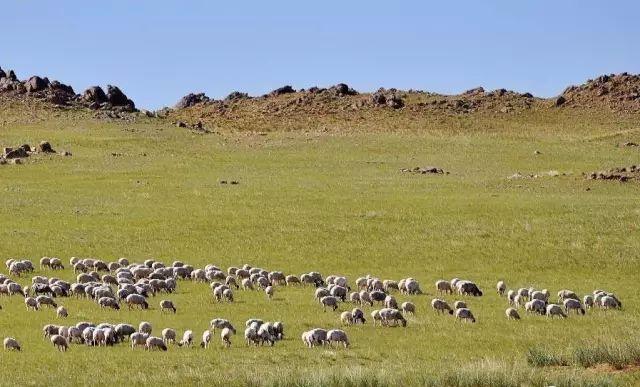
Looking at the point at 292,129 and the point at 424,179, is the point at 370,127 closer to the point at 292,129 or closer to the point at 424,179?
the point at 292,129

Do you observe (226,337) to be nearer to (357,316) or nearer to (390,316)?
(357,316)

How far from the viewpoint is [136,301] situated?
2733cm

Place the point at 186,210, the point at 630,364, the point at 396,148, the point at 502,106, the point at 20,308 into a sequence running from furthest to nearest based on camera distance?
1. the point at 502,106
2. the point at 396,148
3. the point at 186,210
4. the point at 20,308
5. the point at 630,364

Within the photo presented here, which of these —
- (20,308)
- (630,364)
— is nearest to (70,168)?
(20,308)

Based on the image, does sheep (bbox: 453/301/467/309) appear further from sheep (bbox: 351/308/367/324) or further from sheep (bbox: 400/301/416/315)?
sheep (bbox: 351/308/367/324)

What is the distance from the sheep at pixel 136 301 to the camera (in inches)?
1073

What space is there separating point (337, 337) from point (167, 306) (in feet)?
20.7

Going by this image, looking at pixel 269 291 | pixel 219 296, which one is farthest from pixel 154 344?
pixel 269 291

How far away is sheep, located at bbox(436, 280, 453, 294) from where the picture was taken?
104ft

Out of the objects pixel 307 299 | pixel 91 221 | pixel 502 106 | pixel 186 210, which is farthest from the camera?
pixel 502 106

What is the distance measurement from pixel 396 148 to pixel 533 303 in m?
58.3

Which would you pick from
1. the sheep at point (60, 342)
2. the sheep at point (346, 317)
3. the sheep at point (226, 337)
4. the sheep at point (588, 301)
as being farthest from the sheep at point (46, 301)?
the sheep at point (588, 301)

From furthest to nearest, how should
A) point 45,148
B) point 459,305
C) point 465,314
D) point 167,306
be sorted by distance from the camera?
point 45,148 < point 459,305 < point 167,306 < point 465,314

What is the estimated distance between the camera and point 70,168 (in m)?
70.1
